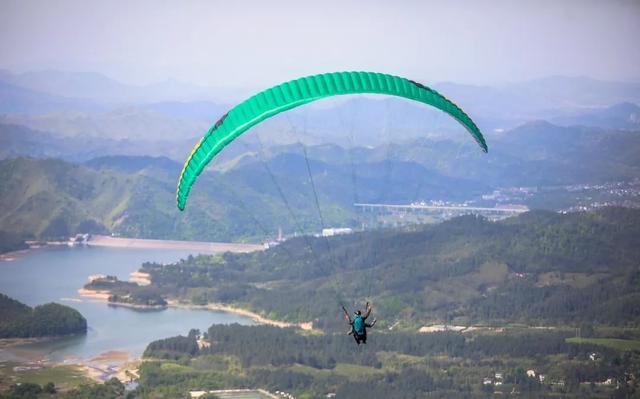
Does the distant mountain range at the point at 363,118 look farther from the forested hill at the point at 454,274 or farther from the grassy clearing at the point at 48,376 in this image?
the grassy clearing at the point at 48,376

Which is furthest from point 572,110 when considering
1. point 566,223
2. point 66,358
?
point 66,358

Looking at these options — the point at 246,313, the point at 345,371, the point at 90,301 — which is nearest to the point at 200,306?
the point at 246,313

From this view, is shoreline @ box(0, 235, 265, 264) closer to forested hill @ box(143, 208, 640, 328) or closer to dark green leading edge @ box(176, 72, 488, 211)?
forested hill @ box(143, 208, 640, 328)

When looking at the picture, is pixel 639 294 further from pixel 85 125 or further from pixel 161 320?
pixel 85 125

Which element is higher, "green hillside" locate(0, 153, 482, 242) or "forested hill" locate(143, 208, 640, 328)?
Answer: "green hillside" locate(0, 153, 482, 242)

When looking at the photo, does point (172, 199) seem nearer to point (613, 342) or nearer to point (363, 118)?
point (613, 342)

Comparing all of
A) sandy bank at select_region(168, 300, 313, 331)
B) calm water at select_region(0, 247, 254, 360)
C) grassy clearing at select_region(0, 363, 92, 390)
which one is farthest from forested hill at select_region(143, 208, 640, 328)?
grassy clearing at select_region(0, 363, 92, 390)
